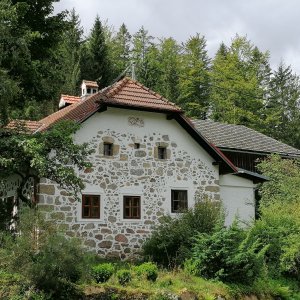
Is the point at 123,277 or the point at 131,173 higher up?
the point at 131,173

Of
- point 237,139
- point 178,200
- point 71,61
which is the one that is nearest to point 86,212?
point 178,200

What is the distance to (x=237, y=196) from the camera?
21.4 metres

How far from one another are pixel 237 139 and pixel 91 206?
14.0m

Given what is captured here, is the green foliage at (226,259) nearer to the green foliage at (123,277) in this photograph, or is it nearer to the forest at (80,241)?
the forest at (80,241)

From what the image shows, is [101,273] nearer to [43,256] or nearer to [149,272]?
[149,272]

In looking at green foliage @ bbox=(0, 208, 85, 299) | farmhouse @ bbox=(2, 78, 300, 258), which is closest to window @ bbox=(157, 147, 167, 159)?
farmhouse @ bbox=(2, 78, 300, 258)

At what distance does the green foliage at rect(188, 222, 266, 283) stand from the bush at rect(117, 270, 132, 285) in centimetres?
249

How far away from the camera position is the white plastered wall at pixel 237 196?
2106cm

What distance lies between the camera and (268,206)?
20.5 meters

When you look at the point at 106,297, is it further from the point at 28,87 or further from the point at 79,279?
the point at 28,87

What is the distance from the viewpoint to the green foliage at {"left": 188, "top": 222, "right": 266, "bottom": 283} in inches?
603

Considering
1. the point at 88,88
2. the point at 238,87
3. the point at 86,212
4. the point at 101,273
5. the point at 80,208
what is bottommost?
the point at 101,273

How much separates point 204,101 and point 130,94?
26.1 meters

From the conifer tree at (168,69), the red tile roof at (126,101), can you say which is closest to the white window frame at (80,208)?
the red tile roof at (126,101)
